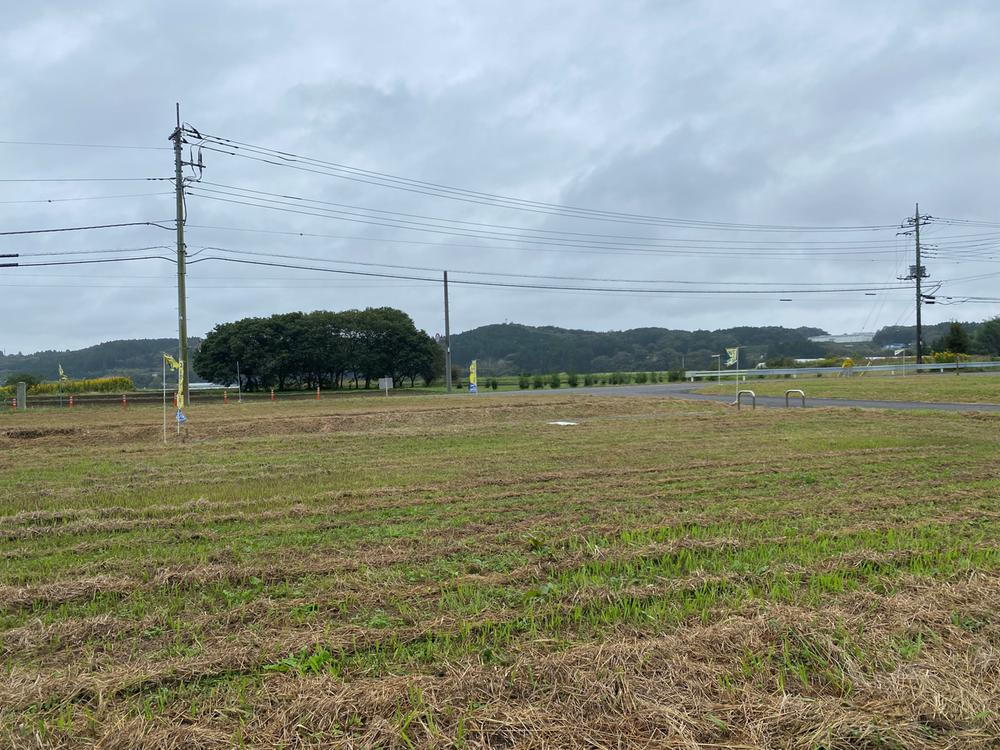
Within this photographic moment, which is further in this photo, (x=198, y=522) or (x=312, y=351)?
(x=312, y=351)

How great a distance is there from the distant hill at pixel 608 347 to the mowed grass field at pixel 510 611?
7813cm

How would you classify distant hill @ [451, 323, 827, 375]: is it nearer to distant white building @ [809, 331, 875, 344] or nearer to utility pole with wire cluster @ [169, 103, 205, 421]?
distant white building @ [809, 331, 875, 344]

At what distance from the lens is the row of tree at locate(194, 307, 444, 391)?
63375 millimetres

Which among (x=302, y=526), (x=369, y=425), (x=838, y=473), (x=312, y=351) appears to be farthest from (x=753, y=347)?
(x=302, y=526)

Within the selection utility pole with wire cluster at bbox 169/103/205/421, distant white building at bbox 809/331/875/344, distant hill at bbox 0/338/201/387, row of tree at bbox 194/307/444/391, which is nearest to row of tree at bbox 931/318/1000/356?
distant white building at bbox 809/331/875/344

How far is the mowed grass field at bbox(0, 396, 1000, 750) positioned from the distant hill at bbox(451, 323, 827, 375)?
78.1m

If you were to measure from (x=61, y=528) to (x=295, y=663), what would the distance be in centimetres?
493

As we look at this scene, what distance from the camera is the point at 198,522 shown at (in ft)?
23.1

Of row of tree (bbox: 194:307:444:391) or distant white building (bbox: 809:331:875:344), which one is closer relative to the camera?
row of tree (bbox: 194:307:444:391)

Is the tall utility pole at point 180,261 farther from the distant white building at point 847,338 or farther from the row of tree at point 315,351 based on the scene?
the distant white building at point 847,338

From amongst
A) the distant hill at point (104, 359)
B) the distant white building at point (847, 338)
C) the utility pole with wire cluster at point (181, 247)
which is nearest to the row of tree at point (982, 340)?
the distant white building at point (847, 338)

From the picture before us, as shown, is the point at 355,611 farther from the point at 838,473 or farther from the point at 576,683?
the point at 838,473

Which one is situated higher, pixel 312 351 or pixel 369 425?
pixel 312 351

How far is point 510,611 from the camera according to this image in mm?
4164
